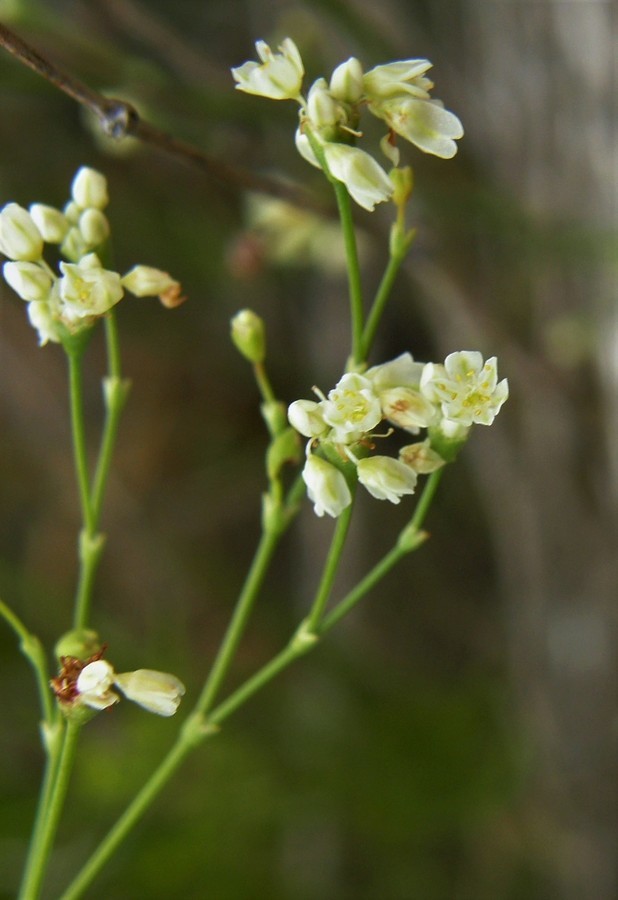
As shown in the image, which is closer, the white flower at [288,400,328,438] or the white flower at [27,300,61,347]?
the white flower at [288,400,328,438]

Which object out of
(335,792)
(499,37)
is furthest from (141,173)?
(335,792)

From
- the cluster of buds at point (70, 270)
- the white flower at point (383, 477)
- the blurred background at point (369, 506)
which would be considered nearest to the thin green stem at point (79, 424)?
the cluster of buds at point (70, 270)

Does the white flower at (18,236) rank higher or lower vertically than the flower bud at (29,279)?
higher

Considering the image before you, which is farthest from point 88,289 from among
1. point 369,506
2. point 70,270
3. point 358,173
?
point 369,506

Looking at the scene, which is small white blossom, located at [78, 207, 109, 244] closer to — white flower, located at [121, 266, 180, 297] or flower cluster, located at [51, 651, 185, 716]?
white flower, located at [121, 266, 180, 297]

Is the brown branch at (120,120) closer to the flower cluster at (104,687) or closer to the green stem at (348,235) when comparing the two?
the green stem at (348,235)

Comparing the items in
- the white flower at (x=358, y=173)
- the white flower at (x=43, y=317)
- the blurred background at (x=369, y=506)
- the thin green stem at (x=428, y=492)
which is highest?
the white flower at (x=358, y=173)

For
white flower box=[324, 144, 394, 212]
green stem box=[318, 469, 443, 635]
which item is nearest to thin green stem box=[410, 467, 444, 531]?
green stem box=[318, 469, 443, 635]

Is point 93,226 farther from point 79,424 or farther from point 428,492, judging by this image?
point 428,492
